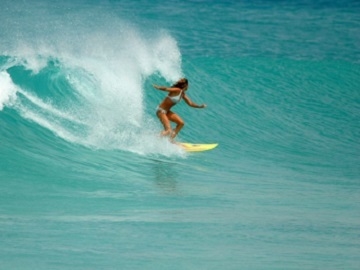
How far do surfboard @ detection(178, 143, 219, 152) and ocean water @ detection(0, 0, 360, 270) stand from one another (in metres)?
0.13

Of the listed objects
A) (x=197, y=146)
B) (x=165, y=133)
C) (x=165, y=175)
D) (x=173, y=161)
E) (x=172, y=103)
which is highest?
(x=197, y=146)

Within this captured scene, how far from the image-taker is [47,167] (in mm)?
12633

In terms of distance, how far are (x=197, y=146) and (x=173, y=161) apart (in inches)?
38.6

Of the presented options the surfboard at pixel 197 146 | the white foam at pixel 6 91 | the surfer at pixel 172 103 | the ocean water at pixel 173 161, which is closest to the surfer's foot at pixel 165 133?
the surfer at pixel 172 103

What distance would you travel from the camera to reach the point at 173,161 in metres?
13.4

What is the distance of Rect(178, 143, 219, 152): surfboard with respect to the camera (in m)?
14.1

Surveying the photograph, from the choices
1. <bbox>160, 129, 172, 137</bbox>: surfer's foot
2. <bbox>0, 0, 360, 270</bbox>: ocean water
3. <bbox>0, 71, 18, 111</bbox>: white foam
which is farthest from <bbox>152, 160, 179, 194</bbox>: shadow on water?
<bbox>0, 71, 18, 111</bbox>: white foam

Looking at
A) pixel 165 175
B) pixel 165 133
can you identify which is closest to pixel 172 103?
pixel 165 133

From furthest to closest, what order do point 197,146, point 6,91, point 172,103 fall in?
point 6,91 → point 197,146 → point 172,103

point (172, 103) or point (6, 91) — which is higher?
point (6, 91)

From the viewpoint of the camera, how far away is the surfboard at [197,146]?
554 inches

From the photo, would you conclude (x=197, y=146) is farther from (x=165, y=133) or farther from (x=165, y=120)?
(x=165, y=120)

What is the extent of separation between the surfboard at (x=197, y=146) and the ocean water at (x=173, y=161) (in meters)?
0.13

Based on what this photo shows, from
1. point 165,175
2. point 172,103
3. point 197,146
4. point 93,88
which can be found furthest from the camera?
point 93,88
